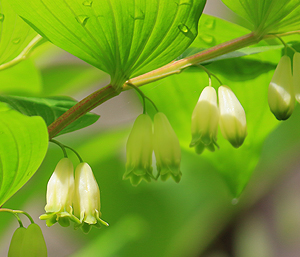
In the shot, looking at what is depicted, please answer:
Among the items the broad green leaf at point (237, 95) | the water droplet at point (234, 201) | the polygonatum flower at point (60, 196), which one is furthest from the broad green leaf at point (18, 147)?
the water droplet at point (234, 201)

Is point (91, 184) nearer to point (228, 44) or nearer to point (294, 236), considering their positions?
point (228, 44)

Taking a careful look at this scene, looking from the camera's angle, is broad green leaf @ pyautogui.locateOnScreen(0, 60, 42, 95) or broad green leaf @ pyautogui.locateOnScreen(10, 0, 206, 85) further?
broad green leaf @ pyautogui.locateOnScreen(0, 60, 42, 95)

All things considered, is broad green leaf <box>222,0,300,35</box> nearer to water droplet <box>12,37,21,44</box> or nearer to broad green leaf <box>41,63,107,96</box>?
water droplet <box>12,37,21,44</box>

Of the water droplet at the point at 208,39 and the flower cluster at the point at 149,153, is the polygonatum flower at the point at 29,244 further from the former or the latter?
the water droplet at the point at 208,39

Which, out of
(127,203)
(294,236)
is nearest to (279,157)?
(294,236)

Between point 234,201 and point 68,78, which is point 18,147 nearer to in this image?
point 68,78

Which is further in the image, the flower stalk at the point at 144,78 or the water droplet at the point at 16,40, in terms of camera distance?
the water droplet at the point at 16,40

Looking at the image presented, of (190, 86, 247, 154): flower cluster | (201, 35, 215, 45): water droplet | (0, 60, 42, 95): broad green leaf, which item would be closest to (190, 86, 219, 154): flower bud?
(190, 86, 247, 154): flower cluster

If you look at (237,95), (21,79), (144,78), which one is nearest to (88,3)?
(144,78)
